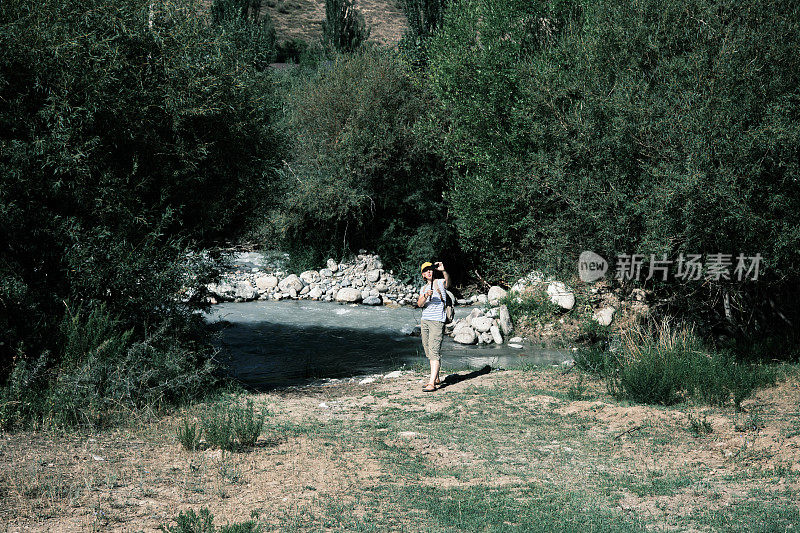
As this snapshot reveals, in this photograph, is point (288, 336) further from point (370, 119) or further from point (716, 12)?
point (716, 12)

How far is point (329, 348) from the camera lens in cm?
1673

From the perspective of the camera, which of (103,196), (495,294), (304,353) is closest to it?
(103,196)

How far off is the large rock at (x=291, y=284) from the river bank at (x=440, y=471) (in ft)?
51.5

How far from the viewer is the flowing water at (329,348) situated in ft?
46.2

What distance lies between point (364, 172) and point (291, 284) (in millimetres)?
4883

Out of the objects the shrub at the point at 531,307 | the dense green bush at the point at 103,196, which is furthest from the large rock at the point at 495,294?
the dense green bush at the point at 103,196

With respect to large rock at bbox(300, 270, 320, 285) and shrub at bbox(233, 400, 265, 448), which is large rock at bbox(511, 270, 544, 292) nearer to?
large rock at bbox(300, 270, 320, 285)

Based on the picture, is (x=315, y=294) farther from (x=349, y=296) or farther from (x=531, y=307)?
(x=531, y=307)

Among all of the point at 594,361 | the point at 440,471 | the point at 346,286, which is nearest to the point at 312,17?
the point at 346,286

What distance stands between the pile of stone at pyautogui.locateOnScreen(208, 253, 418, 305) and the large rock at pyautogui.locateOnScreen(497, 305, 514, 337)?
662 cm

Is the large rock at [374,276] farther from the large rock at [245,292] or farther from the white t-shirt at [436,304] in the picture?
the white t-shirt at [436,304]

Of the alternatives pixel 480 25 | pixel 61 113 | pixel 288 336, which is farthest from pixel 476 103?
pixel 61 113

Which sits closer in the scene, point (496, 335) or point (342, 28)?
point (496, 335)

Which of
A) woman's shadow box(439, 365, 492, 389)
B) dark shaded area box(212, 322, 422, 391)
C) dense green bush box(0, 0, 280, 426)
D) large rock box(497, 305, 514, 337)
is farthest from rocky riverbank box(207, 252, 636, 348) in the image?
dense green bush box(0, 0, 280, 426)
